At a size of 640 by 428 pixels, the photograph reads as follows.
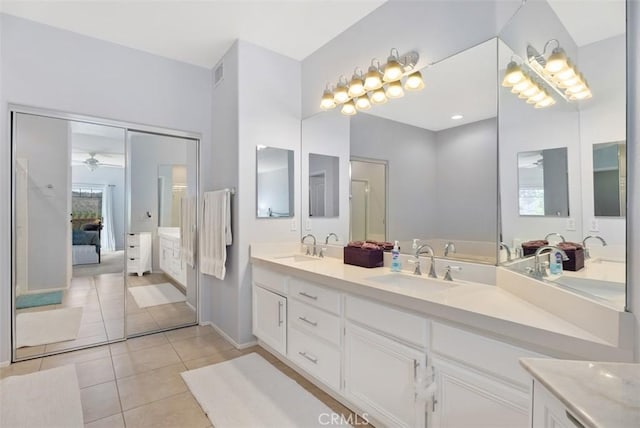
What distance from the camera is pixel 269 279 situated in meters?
2.50

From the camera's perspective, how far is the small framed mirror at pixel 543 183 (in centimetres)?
122

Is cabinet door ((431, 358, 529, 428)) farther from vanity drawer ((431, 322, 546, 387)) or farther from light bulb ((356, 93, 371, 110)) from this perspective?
light bulb ((356, 93, 371, 110))

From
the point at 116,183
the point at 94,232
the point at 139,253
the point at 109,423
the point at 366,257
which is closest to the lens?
the point at 109,423

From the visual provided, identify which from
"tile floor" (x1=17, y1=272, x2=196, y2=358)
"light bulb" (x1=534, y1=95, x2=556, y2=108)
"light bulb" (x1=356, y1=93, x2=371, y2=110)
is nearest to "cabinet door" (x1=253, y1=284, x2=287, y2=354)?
"tile floor" (x1=17, y1=272, x2=196, y2=358)

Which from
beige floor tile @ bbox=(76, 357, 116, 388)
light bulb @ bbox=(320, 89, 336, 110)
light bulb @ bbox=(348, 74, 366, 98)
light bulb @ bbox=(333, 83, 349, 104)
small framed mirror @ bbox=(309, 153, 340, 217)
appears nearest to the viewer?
beige floor tile @ bbox=(76, 357, 116, 388)

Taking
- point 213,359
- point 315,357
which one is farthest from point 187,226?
point 315,357

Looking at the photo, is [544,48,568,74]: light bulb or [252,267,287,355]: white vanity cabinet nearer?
[544,48,568,74]: light bulb

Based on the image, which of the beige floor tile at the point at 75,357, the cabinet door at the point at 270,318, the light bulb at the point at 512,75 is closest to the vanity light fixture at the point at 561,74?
the light bulb at the point at 512,75

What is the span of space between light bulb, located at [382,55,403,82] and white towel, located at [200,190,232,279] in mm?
1678

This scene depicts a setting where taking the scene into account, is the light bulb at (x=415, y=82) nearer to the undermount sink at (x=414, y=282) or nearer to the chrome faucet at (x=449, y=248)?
the chrome faucet at (x=449, y=248)

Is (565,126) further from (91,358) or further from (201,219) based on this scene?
(91,358)

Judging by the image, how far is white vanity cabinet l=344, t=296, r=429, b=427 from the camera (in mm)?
1381

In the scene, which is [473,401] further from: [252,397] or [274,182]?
[274,182]

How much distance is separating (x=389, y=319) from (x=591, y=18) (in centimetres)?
141
